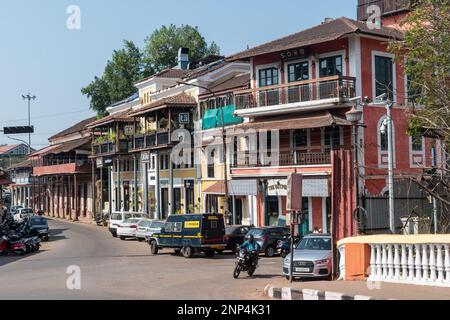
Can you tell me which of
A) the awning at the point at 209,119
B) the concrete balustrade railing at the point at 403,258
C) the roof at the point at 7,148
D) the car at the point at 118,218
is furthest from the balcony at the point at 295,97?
the roof at the point at 7,148

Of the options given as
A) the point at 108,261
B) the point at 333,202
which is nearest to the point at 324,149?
the point at 108,261

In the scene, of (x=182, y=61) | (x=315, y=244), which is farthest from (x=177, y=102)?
(x=315, y=244)

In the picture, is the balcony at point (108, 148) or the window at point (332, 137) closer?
the window at point (332, 137)

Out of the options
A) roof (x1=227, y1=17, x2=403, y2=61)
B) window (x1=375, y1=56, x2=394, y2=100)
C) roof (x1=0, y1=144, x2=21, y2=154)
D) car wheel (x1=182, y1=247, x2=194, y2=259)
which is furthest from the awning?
roof (x1=0, y1=144, x2=21, y2=154)

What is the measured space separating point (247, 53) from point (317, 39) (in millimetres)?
6019

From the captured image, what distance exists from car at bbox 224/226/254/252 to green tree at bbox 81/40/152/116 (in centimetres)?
5488

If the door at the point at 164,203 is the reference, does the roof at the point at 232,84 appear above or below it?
above

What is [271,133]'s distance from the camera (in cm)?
3812

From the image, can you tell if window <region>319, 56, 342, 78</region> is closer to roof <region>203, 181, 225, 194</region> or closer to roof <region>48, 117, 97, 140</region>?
roof <region>203, 181, 225, 194</region>

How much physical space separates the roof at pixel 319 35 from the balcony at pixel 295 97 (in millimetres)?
2193

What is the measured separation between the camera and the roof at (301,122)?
32.7 m

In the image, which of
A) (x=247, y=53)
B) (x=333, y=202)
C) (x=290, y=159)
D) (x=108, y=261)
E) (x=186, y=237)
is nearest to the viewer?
(x=333, y=202)

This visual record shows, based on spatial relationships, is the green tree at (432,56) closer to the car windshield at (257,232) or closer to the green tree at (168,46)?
the car windshield at (257,232)
